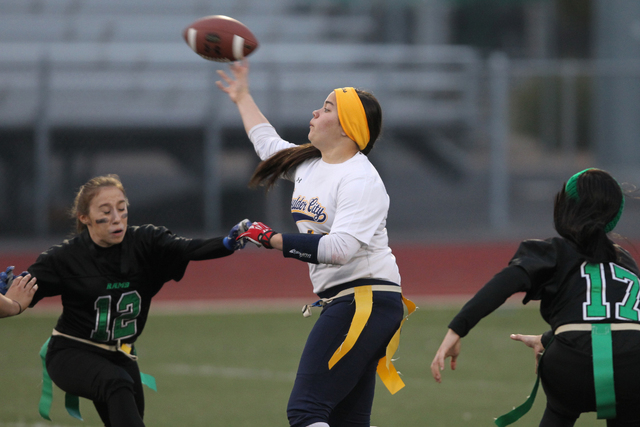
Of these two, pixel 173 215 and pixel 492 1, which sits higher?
pixel 492 1

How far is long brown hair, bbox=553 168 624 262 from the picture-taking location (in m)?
3.19

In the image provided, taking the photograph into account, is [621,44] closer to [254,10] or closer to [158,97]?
[254,10]

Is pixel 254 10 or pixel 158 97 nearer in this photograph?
pixel 158 97

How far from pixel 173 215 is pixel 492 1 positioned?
12.6 m

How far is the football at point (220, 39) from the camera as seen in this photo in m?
4.65

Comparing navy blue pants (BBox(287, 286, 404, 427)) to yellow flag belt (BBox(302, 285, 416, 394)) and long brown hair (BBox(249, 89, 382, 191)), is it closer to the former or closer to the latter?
yellow flag belt (BBox(302, 285, 416, 394))

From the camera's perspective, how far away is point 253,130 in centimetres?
441

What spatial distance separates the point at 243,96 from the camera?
4.58m

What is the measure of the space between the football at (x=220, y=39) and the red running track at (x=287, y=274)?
719 centimetres

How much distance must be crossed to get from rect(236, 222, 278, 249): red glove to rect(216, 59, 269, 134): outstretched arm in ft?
3.28

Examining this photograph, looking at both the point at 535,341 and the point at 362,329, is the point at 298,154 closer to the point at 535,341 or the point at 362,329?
the point at 362,329

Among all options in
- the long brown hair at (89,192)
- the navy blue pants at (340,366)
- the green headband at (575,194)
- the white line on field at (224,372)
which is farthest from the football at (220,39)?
the white line on field at (224,372)

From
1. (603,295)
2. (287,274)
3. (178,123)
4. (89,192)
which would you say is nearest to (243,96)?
(89,192)

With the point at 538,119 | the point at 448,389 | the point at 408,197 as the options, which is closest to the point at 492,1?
the point at 538,119
